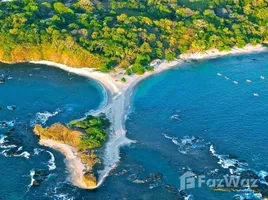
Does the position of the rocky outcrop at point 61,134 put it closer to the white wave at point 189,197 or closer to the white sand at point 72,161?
the white sand at point 72,161

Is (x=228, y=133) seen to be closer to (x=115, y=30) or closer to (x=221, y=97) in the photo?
(x=221, y=97)

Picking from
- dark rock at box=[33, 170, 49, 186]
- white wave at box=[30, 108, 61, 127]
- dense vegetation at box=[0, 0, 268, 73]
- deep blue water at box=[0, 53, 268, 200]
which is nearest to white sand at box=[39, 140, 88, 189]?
deep blue water at box=[0, 53, 268, 200]

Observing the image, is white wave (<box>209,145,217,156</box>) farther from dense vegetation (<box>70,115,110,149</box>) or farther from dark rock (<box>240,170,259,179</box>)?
dense vegetation (<box>70,115,110,149</box>)

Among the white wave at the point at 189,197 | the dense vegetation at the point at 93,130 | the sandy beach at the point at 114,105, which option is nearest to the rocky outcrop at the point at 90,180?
the sandy beach at the point at 114,105

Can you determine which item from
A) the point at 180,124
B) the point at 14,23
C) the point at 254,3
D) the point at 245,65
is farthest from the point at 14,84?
the point at 254,3

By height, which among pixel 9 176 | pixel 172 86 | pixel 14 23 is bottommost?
pixel 9 176

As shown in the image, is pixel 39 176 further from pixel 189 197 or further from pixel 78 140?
Answer: pixel 189 197
